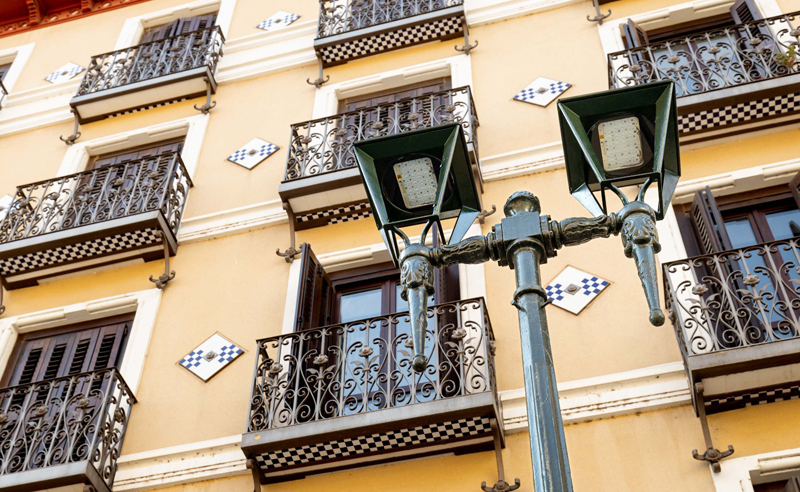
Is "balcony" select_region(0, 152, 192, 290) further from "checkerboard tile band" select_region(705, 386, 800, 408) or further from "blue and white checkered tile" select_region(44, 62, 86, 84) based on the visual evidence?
"checkerboard tile band" select_region(705, 386, 800, 408)

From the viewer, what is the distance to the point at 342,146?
33.3 ft

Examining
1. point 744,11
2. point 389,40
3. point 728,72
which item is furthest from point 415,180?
point 389,40

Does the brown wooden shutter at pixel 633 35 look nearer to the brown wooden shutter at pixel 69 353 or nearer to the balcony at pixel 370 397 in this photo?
the balcony at pixel 370 397

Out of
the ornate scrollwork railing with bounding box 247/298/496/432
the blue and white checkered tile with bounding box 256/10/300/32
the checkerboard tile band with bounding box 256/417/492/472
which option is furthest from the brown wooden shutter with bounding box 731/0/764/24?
the blue and white checkered tile with bounding box 256/10/300/32

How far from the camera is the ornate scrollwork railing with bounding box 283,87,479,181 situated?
9883 mm

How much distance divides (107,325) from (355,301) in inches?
110

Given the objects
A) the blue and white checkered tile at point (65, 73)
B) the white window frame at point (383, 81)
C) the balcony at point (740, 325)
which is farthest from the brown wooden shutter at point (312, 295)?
the blue and white checkered tile at point (65, 73)

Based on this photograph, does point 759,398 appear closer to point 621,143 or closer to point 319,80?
point 621,143

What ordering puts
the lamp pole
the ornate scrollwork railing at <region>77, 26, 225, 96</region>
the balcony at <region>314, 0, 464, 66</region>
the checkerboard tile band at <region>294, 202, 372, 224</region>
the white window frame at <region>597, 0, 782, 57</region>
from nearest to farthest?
the lamp pole
the checkerboard tile band at <region>294, 202, 372, 224</region>
the white window frame at <region>597, 0, 782, 57</region>
the balcony at <region>314, 0, 464, 66</region>
the ornate scrollwork railing at <region>77, 26, 225, 96</region>

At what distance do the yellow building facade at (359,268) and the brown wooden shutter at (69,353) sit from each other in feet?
0.13

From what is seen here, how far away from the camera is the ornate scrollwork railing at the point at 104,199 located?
33.1 ft

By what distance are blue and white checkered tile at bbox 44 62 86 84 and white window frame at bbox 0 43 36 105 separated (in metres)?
0.60

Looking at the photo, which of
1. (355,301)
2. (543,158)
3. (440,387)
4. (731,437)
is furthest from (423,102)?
(731,437)

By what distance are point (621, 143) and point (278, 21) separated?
951 centimetres
